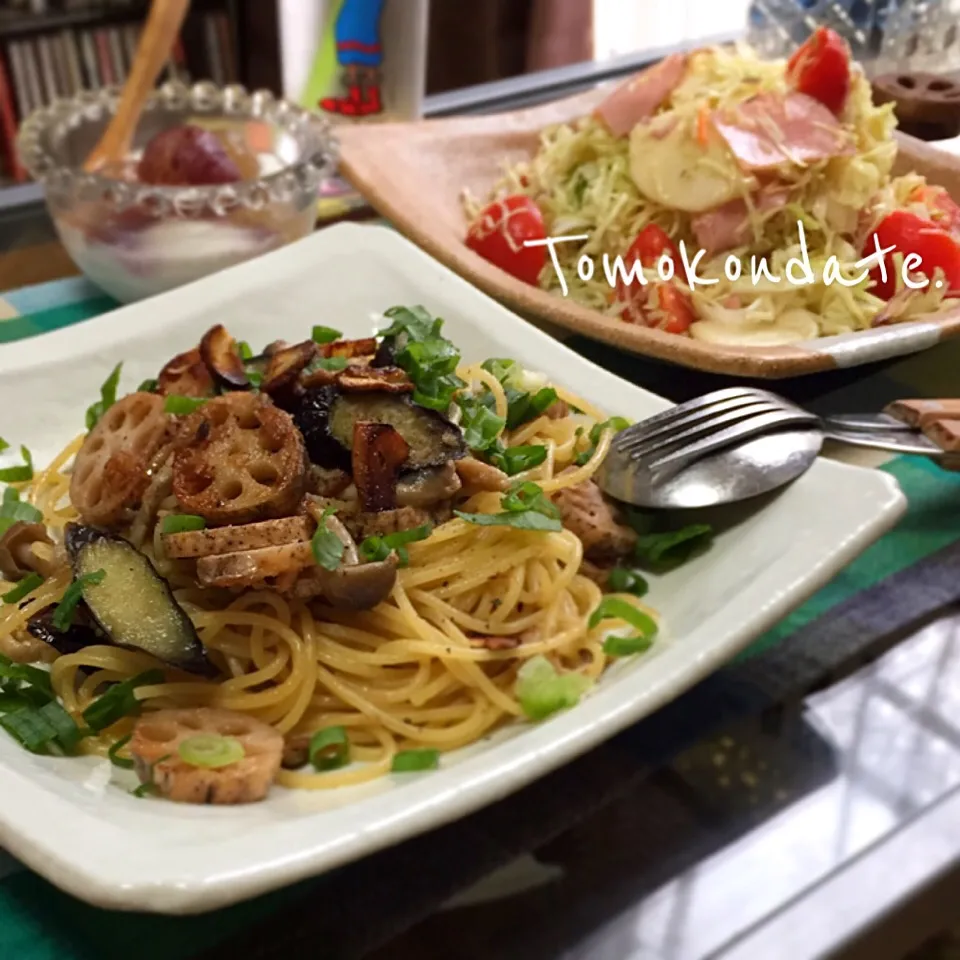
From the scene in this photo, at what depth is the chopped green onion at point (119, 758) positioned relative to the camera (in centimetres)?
125

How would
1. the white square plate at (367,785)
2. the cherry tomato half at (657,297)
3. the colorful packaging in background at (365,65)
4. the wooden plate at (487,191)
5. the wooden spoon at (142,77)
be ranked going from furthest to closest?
1. the colorful packaging in background at (365,65)
2. the wooden spoon at (142,77)
3. the cherry tomato half at (657,297)
4. the wooden plate at (487,191)
5. the white square plate at (367,785)

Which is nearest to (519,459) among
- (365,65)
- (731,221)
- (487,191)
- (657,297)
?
(657,297)

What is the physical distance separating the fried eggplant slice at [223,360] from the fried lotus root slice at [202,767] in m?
0.53

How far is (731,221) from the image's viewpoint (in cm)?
227

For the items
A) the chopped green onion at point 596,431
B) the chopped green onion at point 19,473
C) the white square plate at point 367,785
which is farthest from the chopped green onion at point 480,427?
the chopped green onion at point 19,473

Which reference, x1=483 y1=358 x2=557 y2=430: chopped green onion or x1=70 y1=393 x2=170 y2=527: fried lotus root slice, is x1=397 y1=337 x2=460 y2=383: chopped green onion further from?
x1=70 y1=393 x2=170 y2=527: fried lotus root slice

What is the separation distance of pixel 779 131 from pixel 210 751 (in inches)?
67.8

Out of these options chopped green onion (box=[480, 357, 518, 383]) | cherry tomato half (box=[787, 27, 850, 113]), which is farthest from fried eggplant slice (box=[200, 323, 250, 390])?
cherry tomato half (box=[787, 27, 850, 113])

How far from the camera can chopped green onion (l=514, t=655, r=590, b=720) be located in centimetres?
124

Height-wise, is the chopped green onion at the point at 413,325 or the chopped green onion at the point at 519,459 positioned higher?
the chopped green onion at the point at 413,325

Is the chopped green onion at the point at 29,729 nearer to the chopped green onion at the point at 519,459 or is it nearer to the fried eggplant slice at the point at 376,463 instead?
the fried eggplant slice at the point at 376,463

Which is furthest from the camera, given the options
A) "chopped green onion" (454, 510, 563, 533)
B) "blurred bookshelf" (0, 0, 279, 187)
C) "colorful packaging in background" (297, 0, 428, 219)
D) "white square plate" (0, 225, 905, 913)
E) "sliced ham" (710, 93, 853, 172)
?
"blurred bookshelf" (0, 0, 279, 187)

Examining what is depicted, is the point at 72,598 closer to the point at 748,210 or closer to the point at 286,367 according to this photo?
the point at 286,367

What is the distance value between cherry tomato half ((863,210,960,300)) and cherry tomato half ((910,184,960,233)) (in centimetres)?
4
